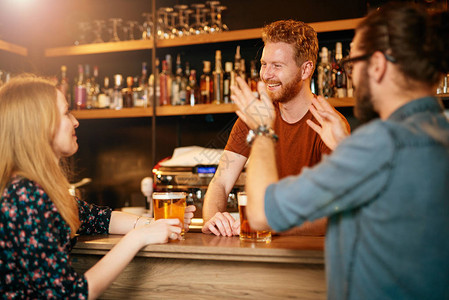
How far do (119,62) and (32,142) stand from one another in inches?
93.6

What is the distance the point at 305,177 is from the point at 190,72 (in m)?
2.34

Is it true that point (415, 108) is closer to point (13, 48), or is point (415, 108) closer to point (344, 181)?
point (344, 181)

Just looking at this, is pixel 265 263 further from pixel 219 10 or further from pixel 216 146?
pixel 219 10

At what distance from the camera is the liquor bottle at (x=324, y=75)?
2701mm

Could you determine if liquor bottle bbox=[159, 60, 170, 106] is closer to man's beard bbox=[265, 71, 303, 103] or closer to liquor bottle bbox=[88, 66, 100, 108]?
liquor bottle bbox=[88, 66, 100, 108]

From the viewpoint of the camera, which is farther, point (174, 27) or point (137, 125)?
point (137, 125)

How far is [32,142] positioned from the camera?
1205 mm

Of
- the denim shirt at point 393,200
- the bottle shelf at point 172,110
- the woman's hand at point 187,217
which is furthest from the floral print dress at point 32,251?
the bottle shelf at point 172,110

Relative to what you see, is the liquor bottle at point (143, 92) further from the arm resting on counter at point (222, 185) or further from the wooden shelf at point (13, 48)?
the arm resting on counter at point (222, 185)

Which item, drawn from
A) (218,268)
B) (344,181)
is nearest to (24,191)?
(218,268)

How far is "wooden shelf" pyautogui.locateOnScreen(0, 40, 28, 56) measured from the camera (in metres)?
3.04

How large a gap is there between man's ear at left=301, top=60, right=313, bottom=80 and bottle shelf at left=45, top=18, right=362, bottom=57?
0.65m

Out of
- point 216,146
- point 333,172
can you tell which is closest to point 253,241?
point 333,172

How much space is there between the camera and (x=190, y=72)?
3.11 metres
